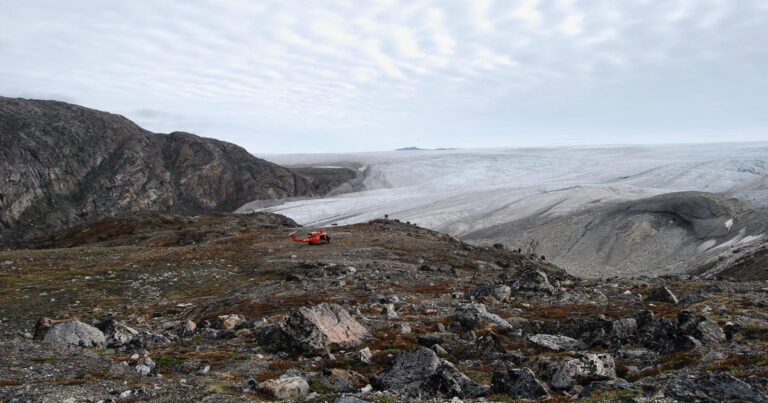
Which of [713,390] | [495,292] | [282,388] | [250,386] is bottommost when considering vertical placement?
[495,292]

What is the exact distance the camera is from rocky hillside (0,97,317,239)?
113m

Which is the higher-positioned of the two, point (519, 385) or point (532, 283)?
point (519, 385)

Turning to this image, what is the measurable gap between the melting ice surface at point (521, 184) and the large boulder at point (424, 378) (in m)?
76.2

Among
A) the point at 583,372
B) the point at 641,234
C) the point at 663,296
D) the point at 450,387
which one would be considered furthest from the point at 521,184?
the point at 450,387

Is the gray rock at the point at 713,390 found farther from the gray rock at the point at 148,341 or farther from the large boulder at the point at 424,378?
the gray rock at the point at 148,341

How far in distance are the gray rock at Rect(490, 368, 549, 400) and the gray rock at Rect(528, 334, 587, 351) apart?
176 inches

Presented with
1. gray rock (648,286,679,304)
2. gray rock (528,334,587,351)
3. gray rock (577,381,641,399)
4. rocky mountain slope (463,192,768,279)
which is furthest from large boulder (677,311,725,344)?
rocky mountain slope (463,192,768,279)

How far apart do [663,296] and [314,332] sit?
1679cm

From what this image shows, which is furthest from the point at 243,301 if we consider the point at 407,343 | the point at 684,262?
the point at 684,262

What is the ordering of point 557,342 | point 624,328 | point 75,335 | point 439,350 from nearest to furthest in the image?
1. point 439,350
2. point 624,328
3. point 557,342
4. point 75,335

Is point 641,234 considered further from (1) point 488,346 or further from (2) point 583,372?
(2) point 583,372

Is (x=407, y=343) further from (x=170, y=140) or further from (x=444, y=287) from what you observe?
(x=170, y=140)

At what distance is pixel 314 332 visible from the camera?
14.6 metres

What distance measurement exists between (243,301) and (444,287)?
12.1 metres
